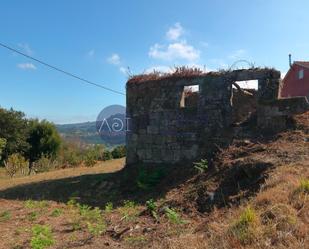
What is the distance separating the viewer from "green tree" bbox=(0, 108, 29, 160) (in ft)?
86.2

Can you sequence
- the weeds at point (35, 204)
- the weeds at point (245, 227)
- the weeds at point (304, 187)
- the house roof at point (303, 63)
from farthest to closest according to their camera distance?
the house roof at point (303, 63)
the weeds at point (35, 204)
the weeds at point (304, 187)
the weeds at point (245, 227)

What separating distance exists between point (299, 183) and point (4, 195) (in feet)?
25.7

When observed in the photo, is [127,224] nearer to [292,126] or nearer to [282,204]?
[282,204]

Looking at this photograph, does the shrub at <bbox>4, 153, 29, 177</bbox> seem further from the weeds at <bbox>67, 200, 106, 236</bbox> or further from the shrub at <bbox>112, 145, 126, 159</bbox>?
the weeds at <bbox>67, 200, 106, 236</bbox>

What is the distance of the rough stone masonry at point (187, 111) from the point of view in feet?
30.9

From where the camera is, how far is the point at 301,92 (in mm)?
29172

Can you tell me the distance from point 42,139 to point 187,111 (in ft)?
70.3

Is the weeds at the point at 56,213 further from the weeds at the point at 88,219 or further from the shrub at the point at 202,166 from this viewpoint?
the shrub at the point at 202,166

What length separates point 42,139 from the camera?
2958 cm

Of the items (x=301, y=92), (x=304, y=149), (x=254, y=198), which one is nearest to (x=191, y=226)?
(x=254, y=198)

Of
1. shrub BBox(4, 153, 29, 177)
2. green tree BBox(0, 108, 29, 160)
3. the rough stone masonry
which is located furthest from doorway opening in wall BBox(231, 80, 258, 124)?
green tree BBox(0, 108, 29, 160)

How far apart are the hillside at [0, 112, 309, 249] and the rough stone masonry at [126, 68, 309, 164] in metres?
0.38

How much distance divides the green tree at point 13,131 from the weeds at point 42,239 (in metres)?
21.3


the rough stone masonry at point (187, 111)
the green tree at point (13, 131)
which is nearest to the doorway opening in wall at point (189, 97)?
the rough stone masonry at point (187, 111)
